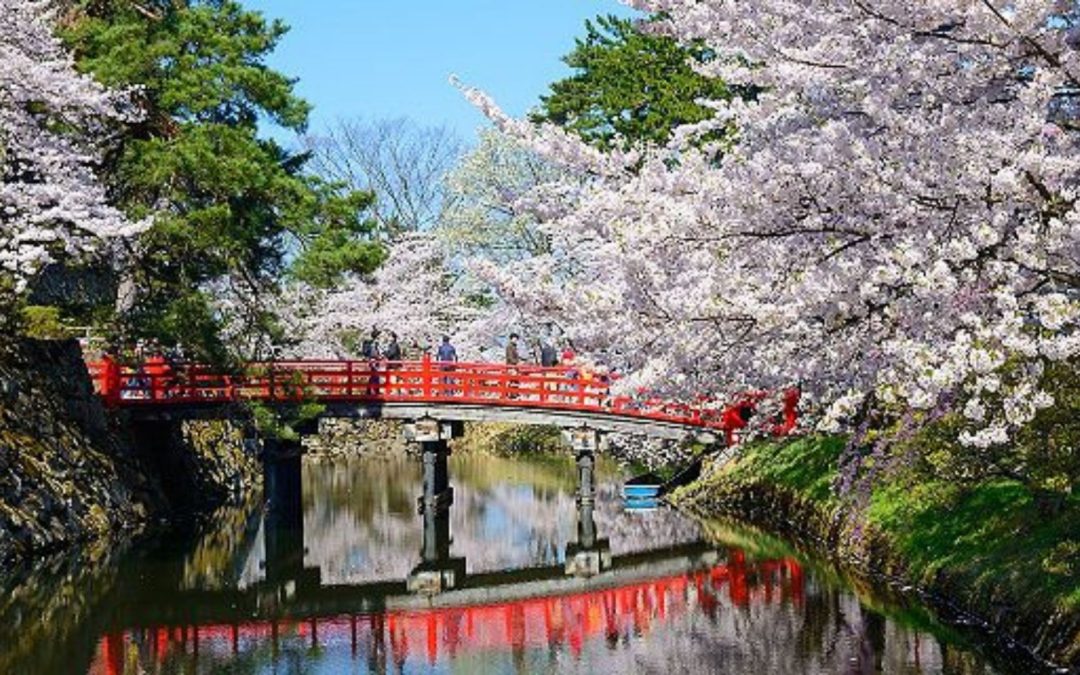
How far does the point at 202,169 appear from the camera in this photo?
78.9ft

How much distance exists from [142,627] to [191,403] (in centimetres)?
1114

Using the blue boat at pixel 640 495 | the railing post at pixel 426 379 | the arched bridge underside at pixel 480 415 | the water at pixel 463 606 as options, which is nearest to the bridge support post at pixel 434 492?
the water at pixel 463 606

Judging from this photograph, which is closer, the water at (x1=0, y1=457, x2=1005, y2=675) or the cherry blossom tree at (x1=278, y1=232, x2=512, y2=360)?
the water at (x1=0, y1=457, x2=1005, y2=675)

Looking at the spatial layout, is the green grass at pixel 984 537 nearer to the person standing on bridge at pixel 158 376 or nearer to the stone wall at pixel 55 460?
the stone wall at pixel 55 460

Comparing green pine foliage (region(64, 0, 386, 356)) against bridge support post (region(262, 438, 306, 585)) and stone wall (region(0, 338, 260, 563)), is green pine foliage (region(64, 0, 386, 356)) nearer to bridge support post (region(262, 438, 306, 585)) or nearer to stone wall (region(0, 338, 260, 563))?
stone wall (region(0, 338, 260, 563))

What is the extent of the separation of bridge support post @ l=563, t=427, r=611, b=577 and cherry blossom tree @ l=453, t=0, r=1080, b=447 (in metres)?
11.5

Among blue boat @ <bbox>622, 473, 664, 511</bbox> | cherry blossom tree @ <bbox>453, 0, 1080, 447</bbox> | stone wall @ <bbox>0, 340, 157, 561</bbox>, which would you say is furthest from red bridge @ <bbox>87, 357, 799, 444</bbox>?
cherry blossom tree @ <bbox>453, 0, 1080, 447</bbox>

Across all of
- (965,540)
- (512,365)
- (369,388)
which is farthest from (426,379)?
(965,540)

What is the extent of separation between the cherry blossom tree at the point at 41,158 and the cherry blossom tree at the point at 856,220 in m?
12.8

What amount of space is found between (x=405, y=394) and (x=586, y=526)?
4.98 m

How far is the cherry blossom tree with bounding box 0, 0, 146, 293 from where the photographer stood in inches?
886

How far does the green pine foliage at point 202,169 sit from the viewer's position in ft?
80.1

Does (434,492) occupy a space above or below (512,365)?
below

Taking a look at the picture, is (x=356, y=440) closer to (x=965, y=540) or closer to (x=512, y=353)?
(x=512, y=353)
